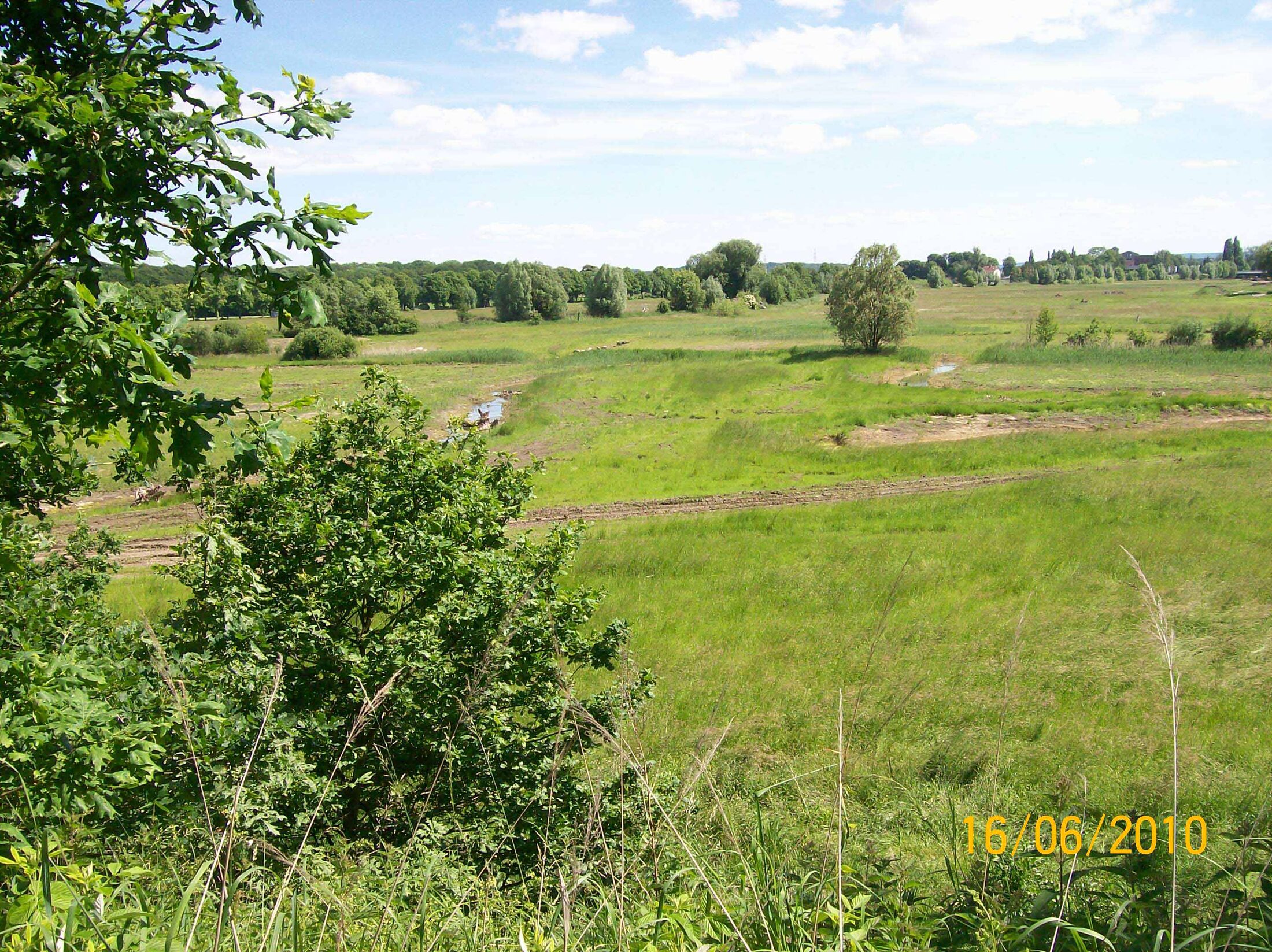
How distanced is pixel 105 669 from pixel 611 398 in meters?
47.4

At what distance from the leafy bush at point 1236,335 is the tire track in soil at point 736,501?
4363 cm

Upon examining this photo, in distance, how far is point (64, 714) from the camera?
4.05m

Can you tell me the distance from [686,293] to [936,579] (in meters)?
114

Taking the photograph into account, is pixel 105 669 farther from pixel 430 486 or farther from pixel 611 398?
pixel 611 398

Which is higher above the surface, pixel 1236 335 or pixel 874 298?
pixel 874 298

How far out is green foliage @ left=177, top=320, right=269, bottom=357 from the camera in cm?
7538

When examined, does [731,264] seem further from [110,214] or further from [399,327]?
[110,214]

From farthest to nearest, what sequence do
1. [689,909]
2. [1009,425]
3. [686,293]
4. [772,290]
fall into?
[772,290]
[686,293]
[1009,425]
[689,909]

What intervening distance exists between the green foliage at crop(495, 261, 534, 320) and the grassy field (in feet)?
239

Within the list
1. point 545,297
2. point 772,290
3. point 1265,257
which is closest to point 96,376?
point 545,297

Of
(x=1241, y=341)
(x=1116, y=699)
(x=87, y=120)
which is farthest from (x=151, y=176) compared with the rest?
(x=1241, y=341)

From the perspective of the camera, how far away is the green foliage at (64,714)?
4.04 metres

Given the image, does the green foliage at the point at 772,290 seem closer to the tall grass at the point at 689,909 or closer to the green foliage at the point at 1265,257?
the green foliage at the point at 1265,257

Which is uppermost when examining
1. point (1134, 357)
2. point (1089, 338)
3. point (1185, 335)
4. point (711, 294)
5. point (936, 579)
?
point (711, 294)
